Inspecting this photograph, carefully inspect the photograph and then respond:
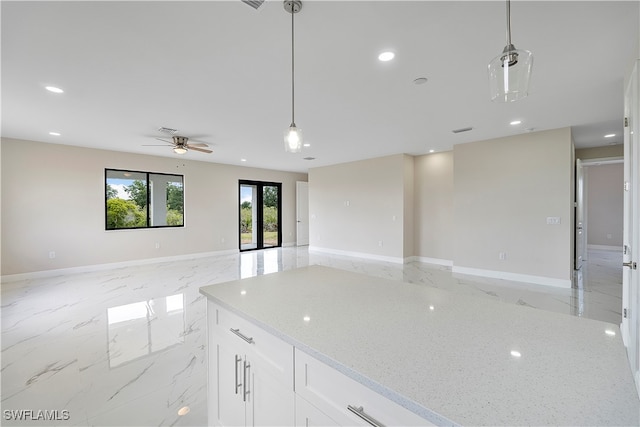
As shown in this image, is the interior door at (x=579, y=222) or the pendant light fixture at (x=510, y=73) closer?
the pendant light fixture at (x=510, y=73)

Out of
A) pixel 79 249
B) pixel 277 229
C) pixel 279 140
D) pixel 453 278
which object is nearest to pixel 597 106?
pixel 453 278

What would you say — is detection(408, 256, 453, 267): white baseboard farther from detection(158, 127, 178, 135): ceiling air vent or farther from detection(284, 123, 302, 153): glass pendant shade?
detection(158, 127, 178, 135): ceiling air vent

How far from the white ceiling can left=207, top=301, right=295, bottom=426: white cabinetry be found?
1.97 meters

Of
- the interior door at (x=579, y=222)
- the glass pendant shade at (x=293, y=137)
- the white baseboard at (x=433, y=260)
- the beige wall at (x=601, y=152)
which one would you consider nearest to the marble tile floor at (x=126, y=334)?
the interior door at (x=579, y=222)

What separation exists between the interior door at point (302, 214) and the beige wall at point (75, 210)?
2.92 metres

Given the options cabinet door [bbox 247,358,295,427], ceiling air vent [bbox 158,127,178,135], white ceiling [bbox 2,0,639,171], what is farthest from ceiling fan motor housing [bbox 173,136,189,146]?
cabinet door [bbox 247,358,295,427]

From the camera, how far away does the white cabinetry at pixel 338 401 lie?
757 millimetres

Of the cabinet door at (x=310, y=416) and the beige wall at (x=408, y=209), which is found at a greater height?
the beige wall at (x=408, y=209)

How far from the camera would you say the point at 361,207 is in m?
7.26

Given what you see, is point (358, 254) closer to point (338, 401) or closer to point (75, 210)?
point (75, 210)

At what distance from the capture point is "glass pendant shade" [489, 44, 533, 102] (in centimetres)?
118

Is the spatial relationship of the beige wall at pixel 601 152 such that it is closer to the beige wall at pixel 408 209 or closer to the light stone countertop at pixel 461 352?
the beige wall at pixel 408 209

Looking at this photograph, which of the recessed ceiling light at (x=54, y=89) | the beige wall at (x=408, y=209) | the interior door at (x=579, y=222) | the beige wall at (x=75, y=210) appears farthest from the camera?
Answer: the beige wall at (x=408, y=209)

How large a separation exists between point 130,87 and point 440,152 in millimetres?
5822
